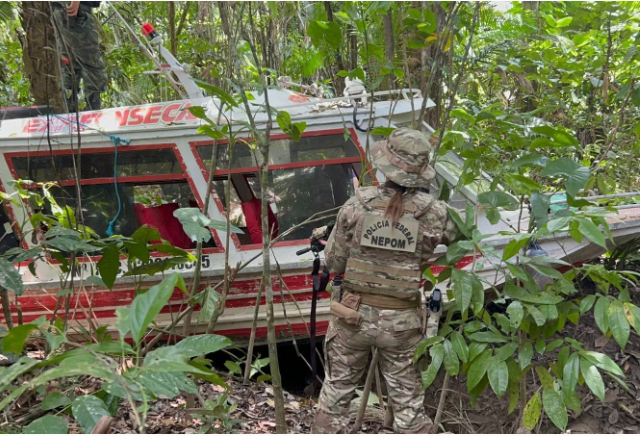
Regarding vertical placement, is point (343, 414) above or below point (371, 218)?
below

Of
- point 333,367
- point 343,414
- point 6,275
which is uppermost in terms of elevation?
point 6,275

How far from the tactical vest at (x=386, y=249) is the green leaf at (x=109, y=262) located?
1.13 metres

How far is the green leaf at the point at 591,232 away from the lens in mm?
1987

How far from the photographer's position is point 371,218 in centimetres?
288

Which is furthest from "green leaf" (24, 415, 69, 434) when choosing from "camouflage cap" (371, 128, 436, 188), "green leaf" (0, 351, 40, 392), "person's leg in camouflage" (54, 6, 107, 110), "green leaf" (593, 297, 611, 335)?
"person's leg in camouflage" (54, 6, 107, 110)

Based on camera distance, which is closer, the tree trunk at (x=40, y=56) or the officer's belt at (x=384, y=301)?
the officer's belt at (x=384, y=301)

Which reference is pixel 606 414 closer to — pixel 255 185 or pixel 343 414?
pixel 343 414

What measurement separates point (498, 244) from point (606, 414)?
1.27 metres

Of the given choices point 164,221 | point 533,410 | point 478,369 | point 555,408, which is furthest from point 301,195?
point 555,408

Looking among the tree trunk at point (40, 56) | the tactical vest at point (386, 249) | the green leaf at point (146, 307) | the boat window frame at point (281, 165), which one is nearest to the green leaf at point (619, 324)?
the tactical vest at point (386, 249)

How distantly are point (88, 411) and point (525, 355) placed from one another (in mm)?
1720

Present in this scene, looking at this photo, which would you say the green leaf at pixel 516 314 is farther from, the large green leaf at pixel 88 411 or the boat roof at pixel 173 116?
the boat roof at pixel 173 116

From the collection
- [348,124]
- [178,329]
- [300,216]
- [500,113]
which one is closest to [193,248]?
[178,329]

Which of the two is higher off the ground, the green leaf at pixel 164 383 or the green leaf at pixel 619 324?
the green leaf at pixel 164 383
